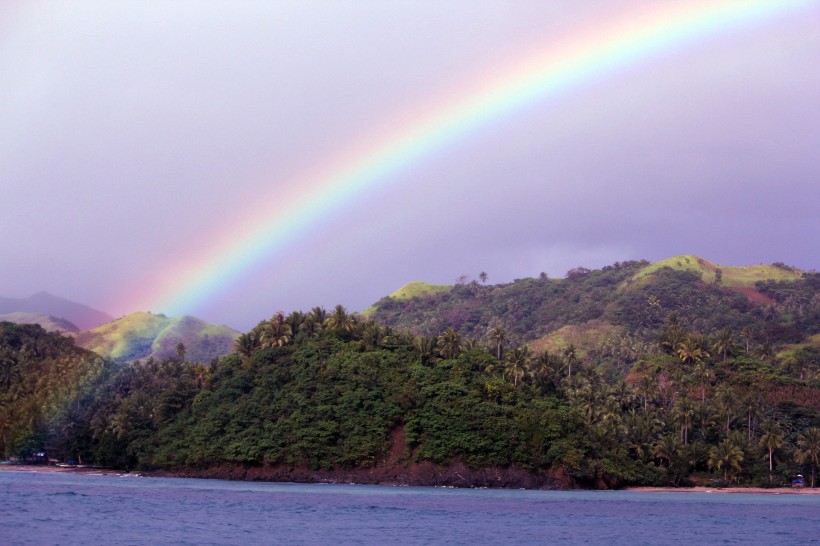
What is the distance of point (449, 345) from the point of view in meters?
148

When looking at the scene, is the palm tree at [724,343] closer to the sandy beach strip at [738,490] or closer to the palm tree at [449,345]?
the sandy beach strip at [738,490]

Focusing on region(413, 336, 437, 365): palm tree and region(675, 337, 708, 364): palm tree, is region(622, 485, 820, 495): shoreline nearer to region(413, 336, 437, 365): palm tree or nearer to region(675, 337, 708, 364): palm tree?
region(413, 336, 437, 365): palm tree

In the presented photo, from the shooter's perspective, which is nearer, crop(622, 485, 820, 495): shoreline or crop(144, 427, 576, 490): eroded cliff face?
crop(144, 427, 576, 490): eroded cliff face

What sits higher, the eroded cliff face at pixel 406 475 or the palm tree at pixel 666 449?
the palm tree at pixel 666 449

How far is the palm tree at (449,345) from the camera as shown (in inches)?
5778

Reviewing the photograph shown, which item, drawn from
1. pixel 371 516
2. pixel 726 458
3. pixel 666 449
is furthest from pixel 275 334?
pixel 371 516

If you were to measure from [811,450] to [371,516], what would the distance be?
81.5 m

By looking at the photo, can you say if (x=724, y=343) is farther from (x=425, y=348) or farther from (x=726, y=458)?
(x=425, y=348)

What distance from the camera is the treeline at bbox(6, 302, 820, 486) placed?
126 meters

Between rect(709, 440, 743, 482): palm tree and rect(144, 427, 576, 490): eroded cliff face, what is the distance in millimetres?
17717

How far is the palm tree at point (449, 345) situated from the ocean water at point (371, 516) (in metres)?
36.3

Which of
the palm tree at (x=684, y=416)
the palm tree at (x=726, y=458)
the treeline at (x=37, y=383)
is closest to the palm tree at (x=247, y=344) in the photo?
the treeline at (x=37, y=383)

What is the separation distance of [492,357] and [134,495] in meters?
69.9

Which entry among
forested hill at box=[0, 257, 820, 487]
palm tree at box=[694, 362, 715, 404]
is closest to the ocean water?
forested hill at box=[0, 257, 820, 487]
